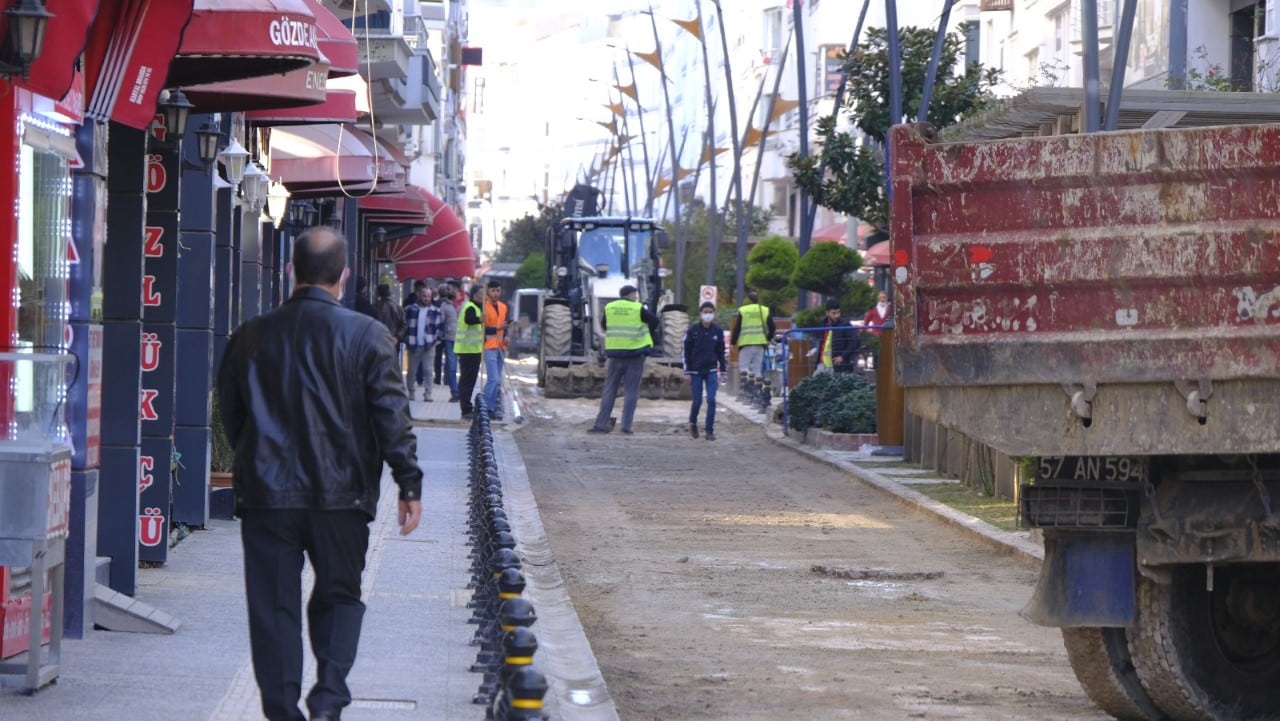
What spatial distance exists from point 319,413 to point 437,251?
36.8 meters

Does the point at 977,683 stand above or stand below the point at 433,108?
below

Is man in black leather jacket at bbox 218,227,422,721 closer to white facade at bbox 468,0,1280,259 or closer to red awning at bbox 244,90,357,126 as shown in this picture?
red awning at bbox 244,90,357,126

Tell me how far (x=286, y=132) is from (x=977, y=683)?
40.6 feet

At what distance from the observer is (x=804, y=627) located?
407 inches

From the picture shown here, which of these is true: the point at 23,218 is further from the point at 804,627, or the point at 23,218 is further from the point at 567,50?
the point at 567,50

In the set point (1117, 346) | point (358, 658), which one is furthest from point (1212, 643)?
point (358, 658)

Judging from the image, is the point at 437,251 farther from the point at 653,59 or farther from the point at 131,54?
the point at 131,54

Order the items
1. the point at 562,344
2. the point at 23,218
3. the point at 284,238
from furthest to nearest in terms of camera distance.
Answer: the point at 562,344
the point at 284,238
the point at 23,218

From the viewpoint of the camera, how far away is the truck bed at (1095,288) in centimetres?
674

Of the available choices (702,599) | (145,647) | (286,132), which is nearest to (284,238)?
(286,132)

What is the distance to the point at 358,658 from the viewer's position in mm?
8484

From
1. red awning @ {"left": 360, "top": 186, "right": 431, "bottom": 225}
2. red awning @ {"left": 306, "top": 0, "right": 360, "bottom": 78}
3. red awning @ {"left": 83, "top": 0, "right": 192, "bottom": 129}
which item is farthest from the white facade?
red awning @ {"left": 83, "top": 0, "right": 192, "bottom": 129}

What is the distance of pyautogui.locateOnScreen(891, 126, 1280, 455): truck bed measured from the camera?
6742 millimetres

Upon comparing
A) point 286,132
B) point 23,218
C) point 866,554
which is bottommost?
point 866,554
